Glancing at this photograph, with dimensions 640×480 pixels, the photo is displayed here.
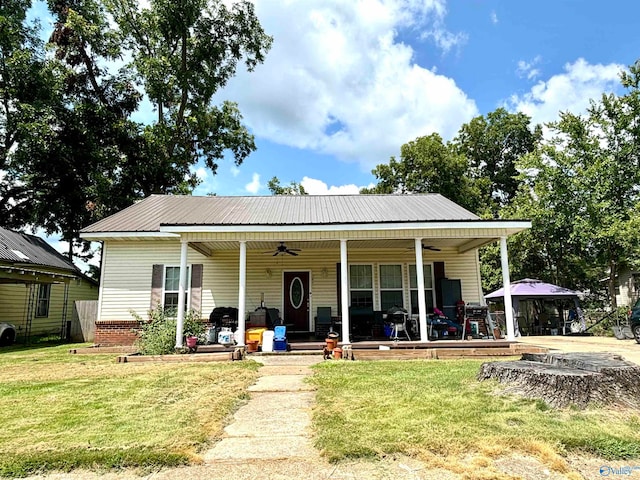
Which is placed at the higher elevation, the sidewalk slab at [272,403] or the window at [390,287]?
the window at [390,287]

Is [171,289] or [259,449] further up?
[171,289]

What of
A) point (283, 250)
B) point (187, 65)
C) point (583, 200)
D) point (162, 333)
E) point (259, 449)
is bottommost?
point (259, 449)

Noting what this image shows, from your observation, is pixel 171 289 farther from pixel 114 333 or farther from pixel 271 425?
pixel 271 425

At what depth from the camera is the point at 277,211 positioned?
12492mm

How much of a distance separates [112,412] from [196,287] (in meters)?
7.59

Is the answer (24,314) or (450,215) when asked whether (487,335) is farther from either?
(24,314)

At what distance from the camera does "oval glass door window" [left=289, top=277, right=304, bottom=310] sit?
12.2 meters

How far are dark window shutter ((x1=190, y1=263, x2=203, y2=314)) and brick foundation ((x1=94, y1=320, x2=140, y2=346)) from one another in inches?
69.5

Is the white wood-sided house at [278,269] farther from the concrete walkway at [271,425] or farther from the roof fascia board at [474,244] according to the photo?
the concrete walkway at [271,425]

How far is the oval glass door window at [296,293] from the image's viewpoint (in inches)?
482

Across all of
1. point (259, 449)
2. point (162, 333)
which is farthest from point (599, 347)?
point (162, 333)

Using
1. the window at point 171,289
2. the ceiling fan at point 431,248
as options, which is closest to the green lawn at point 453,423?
the ceiling fan at point 431,248

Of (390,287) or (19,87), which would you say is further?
(19,87)

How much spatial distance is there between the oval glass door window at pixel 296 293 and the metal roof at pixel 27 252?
941 cm
